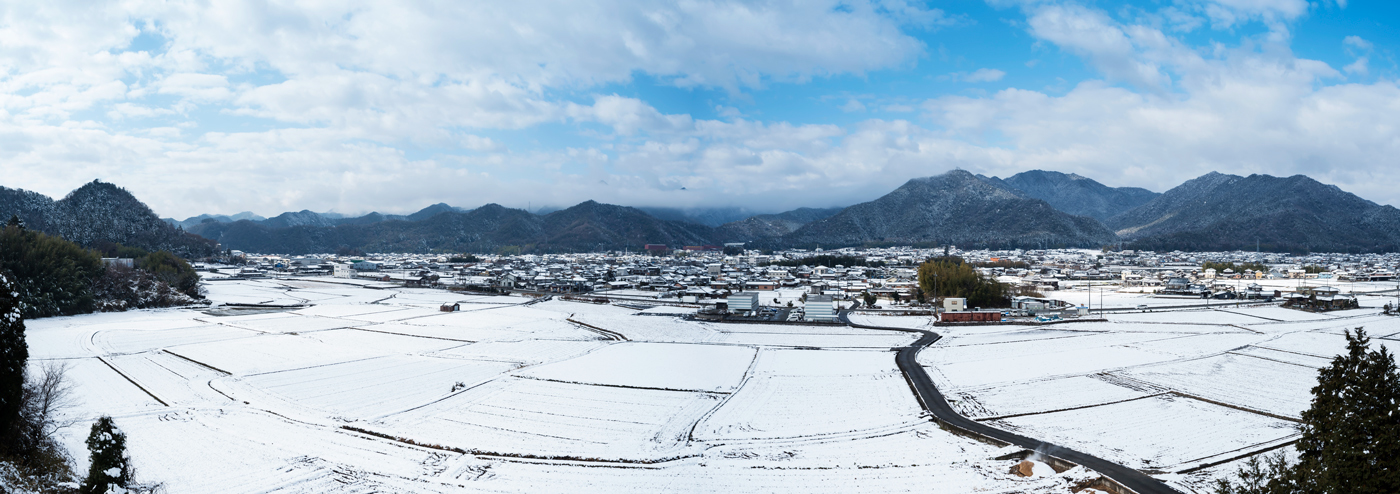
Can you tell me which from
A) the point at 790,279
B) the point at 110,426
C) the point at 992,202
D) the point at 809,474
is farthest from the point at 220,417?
the point at 992,202

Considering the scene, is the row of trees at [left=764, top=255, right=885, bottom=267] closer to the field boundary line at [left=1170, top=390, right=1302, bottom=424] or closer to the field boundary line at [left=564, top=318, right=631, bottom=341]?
the field boundary line at [left=564, top=318, right=631, bottom=341]

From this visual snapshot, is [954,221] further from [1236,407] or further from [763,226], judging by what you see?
[1236,407]

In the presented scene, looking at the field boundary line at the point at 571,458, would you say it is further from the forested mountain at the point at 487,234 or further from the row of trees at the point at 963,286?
the forested mountain at the point at 487,234

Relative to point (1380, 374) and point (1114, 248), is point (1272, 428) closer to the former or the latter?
point (1380, 374)

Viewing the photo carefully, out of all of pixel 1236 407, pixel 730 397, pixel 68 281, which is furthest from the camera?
pixel 68 281

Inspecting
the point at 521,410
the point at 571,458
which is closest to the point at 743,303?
the point at 521,410

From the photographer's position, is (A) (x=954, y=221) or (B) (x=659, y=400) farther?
(A) (x=954, y=221)

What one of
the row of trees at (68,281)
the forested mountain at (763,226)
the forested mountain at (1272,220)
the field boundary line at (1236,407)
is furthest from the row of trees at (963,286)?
the forested mountain at (763,226)

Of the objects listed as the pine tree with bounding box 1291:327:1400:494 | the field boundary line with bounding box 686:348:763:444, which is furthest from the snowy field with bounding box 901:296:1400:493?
the field boundary line with bounding box 686:348:763:444
